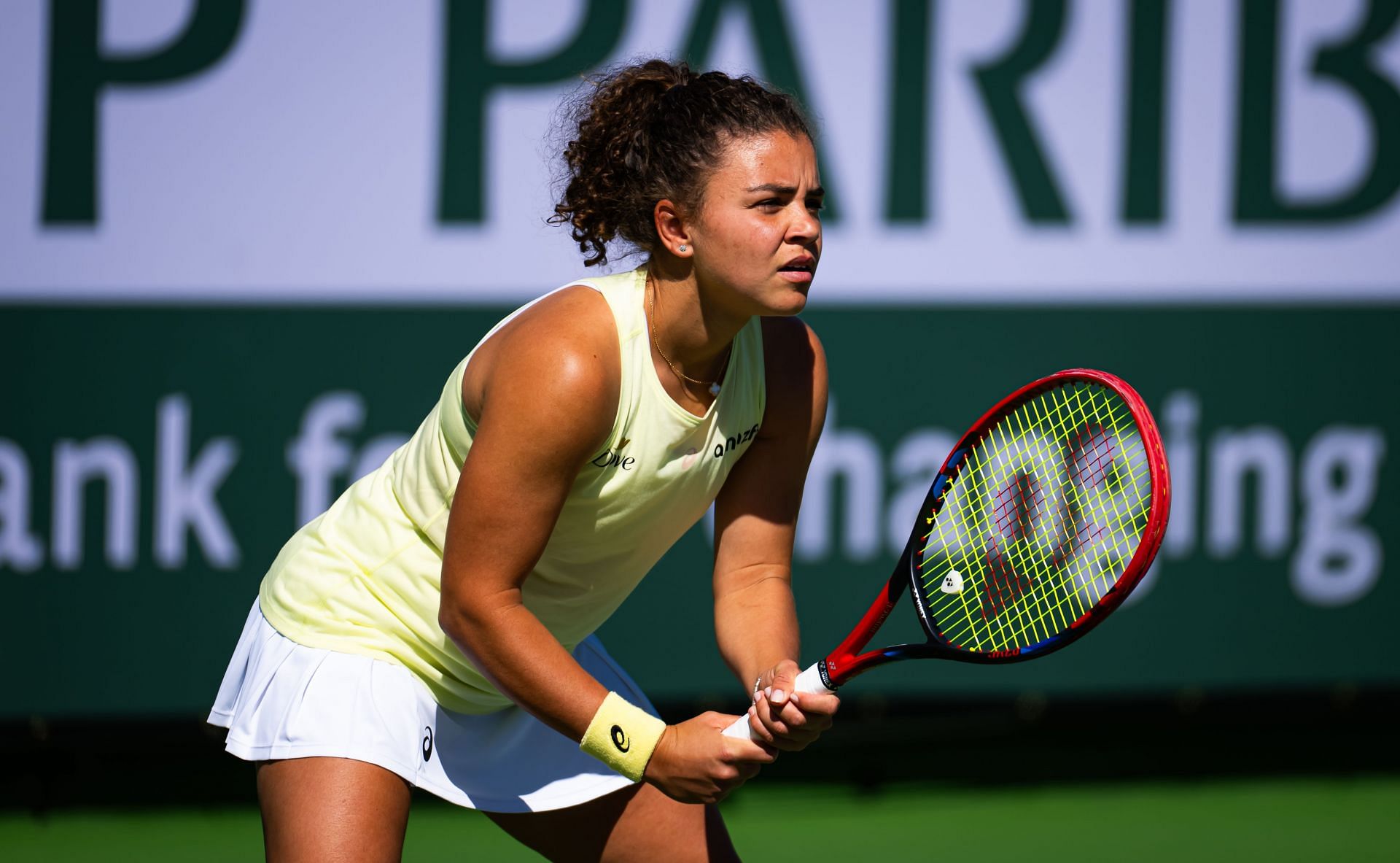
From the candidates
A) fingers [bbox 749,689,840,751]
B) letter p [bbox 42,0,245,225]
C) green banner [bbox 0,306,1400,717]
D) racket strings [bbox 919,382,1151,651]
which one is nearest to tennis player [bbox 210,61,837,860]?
fingers [bbox 749,689,840,751]

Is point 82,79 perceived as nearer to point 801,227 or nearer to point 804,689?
point 801,227

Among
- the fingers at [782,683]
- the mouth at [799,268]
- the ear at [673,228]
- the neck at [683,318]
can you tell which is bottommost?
the fingers at [782,683]

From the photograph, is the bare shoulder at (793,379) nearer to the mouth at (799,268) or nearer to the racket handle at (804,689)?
the mouth at (799,268)

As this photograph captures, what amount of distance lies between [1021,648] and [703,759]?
1.45 ft

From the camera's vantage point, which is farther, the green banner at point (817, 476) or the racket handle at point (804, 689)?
the green banner at point (817, 476)

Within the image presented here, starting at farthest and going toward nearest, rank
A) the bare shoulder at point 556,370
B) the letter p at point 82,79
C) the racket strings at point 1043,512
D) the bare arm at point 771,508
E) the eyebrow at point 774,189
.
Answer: the letter p at point 82,79
the racket strings at point 1043,512
the bare arm at point 771,508
the eyebrow at point 774,189
the bare shoulder at point 556,370

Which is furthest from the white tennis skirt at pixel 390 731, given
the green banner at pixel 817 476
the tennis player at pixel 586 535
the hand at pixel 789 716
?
the green banner at pixel 817 476

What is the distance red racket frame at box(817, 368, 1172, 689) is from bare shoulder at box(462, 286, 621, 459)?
407 millimetres

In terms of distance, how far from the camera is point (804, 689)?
1783 millimetres

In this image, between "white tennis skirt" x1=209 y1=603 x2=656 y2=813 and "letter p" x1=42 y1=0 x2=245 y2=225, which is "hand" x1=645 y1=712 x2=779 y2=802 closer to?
"white tennis skirt" x1=209 y1=603 x2=656 y2=813

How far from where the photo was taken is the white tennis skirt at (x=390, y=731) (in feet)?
6.22

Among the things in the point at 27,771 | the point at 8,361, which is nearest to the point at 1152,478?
the point at 8,361

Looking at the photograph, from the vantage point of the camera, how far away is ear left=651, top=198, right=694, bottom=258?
1.86m

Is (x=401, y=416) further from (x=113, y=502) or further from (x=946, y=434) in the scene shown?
(x=946, y=434)
